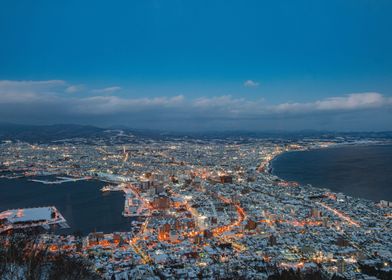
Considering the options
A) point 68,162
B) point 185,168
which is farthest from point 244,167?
point 68,162

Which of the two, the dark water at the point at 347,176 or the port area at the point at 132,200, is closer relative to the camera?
the port area at the point at 132,200

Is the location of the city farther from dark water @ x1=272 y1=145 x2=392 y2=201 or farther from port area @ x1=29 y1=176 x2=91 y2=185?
port area @ x1=29 y1=176 x2=91 y2=185

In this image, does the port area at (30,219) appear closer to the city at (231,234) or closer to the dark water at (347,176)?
the city at (231,234)

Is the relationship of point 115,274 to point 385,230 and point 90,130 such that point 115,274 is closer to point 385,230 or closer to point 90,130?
point 385,230

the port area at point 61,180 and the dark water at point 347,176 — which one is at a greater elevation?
the port area at point 61,180

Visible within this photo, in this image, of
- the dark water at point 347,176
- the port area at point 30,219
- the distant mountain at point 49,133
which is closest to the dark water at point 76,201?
the port area at point 30,219

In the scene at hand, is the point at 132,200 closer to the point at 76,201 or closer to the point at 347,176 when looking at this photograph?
the point at 76,201

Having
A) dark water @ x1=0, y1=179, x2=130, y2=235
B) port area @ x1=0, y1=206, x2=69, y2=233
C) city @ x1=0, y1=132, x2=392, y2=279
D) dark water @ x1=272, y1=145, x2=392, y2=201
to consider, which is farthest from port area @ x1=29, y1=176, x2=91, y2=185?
dark water @ x1=272, y1=145, x2=392, y2=201

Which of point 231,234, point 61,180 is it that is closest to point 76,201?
point 61,180
